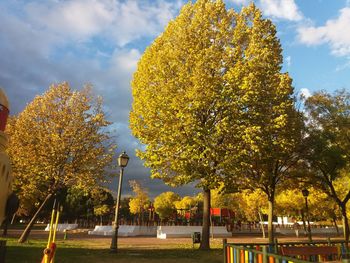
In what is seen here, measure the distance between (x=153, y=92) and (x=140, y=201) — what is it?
155ft

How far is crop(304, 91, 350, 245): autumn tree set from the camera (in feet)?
79.6

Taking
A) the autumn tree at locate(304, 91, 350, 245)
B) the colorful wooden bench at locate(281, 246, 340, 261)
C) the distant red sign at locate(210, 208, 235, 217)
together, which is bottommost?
the colorful wooden bench at locate(281, 246, 340, 261)

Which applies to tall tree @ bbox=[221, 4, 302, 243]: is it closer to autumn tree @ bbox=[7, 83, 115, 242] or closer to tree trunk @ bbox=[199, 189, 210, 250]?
tree trunk @ bbox=[199, 189, 210, 250]

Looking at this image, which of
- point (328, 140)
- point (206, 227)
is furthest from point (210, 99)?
point (328, 140)

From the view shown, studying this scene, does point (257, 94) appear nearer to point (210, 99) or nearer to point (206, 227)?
point (210, 99)

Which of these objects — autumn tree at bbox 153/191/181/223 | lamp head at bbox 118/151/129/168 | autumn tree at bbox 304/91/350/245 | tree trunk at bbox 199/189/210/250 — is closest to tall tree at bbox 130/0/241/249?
tree trunk at bbox 199/189/210/250

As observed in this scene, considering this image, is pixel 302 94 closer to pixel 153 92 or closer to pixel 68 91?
pixel 153 92

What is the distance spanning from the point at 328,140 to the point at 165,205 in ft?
206

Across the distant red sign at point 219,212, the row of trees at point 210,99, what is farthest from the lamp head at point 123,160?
the distant red sign at point 219,212

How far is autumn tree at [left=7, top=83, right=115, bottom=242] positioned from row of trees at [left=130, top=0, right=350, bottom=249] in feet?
15.4

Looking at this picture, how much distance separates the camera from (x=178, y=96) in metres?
17.6

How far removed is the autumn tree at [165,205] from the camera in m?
80.9

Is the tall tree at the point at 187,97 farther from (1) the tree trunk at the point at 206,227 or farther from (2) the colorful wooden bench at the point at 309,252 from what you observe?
(2) the colorful wooden bench at the point at 309,252

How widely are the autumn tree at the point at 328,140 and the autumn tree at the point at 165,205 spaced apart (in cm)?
5479
